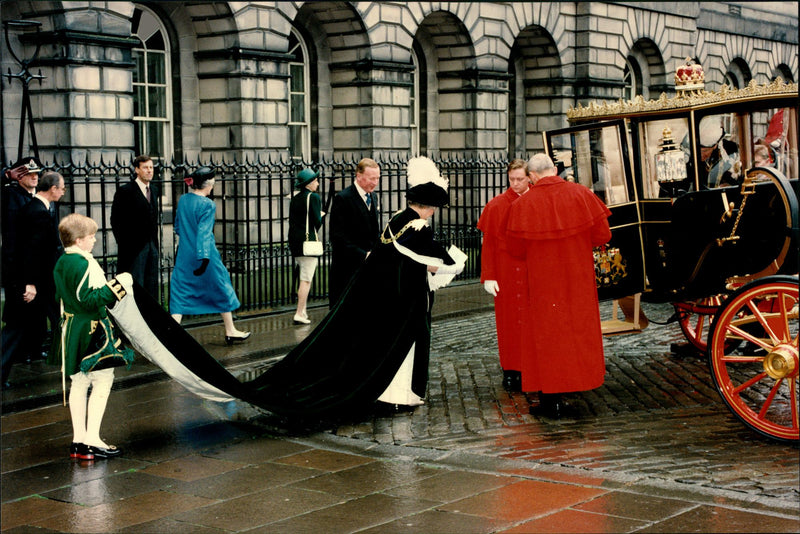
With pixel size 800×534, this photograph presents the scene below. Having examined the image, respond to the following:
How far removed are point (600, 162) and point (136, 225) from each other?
435 centimetres

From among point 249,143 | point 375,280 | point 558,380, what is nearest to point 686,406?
point 558,380

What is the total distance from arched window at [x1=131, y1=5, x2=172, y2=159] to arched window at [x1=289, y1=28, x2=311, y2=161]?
279 centimetres

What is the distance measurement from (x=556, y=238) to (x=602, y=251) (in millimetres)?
1202

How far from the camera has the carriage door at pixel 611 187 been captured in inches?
314

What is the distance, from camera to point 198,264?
32.8 ft

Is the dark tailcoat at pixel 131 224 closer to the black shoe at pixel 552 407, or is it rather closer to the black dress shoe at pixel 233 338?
the black dress shoe at pixel 233 338

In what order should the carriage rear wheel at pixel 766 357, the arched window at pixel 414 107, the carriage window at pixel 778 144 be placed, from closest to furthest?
the carriage rear wheel at pixel 766 357 → the carriage window at pixel 778 144 → the arched window at pixel 414 107

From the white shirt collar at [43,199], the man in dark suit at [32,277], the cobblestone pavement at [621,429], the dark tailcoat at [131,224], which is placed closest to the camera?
the cobblestone pavement at [621,429]

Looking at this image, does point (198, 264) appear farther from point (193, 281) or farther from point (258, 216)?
point (258, 216)

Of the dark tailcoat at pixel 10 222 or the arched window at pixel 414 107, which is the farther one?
the arched window at pixel 414 107

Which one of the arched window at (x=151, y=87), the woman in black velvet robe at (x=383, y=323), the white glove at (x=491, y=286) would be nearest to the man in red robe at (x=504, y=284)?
the white glove at (x=491, y=286)

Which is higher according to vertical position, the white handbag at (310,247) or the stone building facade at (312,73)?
the stone building facade at (312,73)

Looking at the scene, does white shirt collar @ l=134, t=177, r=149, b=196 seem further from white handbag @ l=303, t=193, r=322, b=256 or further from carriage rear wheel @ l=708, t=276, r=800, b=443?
carriage rear wheel @ l=708, t=276, r=800, b=443

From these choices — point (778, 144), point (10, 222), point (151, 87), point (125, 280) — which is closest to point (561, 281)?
point (778, 144)
